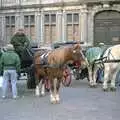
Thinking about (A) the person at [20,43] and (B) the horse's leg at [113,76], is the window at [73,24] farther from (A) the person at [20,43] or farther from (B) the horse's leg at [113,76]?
(A) the person at [20,43]

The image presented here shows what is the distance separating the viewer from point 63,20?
121 ft

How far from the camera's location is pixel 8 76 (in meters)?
15.1

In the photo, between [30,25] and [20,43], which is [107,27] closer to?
[30,25]

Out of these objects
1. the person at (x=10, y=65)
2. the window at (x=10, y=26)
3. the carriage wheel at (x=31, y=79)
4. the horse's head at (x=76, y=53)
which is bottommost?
the carriage wheel at (x=31, y=79)

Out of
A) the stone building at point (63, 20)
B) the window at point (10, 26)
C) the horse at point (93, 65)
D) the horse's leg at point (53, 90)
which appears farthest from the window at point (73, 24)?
the horse's leg at point (53, 90)

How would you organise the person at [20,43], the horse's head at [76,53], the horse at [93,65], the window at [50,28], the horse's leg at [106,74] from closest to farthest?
1. the horse's head at [76,53]
2. the person at [20,43]
3. the horse's leg at [106,74]
4. the horse at [93,65]
5. the window at [50,28]

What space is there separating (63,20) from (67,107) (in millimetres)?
24553

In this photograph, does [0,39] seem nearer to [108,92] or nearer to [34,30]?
[34,30]

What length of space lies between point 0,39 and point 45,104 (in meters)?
26.5

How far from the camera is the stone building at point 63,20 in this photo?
3562cm

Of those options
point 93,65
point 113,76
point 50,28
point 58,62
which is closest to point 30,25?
point 50,28

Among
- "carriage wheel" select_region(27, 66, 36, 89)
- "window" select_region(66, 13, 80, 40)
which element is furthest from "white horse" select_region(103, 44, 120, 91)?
"window" select_region(66, 13, 80, 40)

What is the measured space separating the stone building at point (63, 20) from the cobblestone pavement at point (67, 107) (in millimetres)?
19010

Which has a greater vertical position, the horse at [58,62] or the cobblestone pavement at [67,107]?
the horse at [58,62]
